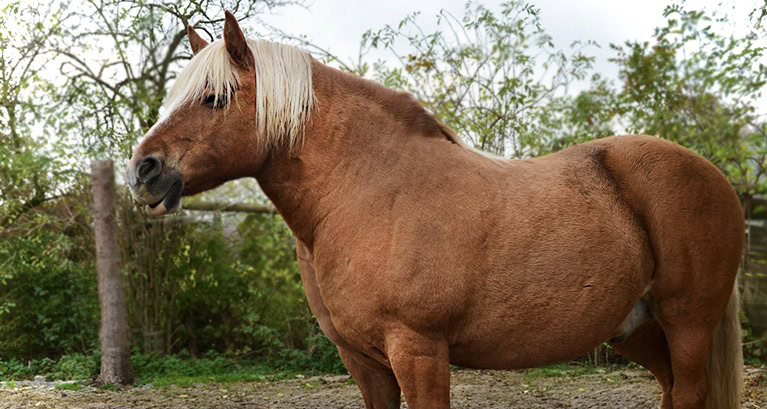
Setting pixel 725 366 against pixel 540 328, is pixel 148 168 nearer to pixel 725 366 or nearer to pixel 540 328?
pixel 540 328

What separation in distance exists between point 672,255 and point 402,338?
1228 mm

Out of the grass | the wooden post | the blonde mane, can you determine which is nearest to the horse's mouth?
the blonde mane

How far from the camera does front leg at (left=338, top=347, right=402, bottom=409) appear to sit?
282cm

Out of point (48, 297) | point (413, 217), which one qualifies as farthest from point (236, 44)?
point (48, 297)

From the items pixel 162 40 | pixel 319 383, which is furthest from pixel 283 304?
pixel 162 40

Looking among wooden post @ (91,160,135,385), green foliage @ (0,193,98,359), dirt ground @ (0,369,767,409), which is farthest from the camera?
green foliage @ (0,193,98,359)

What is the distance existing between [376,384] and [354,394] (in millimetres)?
3754

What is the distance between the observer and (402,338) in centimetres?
239

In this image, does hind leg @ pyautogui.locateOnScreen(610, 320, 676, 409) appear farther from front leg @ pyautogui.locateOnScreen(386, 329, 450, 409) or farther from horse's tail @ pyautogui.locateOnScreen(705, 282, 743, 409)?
front leg @ pyautogui.locateOnScreen(386, 329, 450, 409)

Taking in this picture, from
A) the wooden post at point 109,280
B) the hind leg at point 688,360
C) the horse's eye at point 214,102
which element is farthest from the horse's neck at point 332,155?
the wooden post at point 109,280

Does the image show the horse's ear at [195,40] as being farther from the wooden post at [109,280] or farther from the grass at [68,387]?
the grass at [68,387]

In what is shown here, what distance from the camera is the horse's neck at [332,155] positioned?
2576 mm

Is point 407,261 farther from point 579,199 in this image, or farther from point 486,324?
point 579,199

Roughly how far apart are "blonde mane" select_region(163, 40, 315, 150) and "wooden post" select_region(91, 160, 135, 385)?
217 inches
